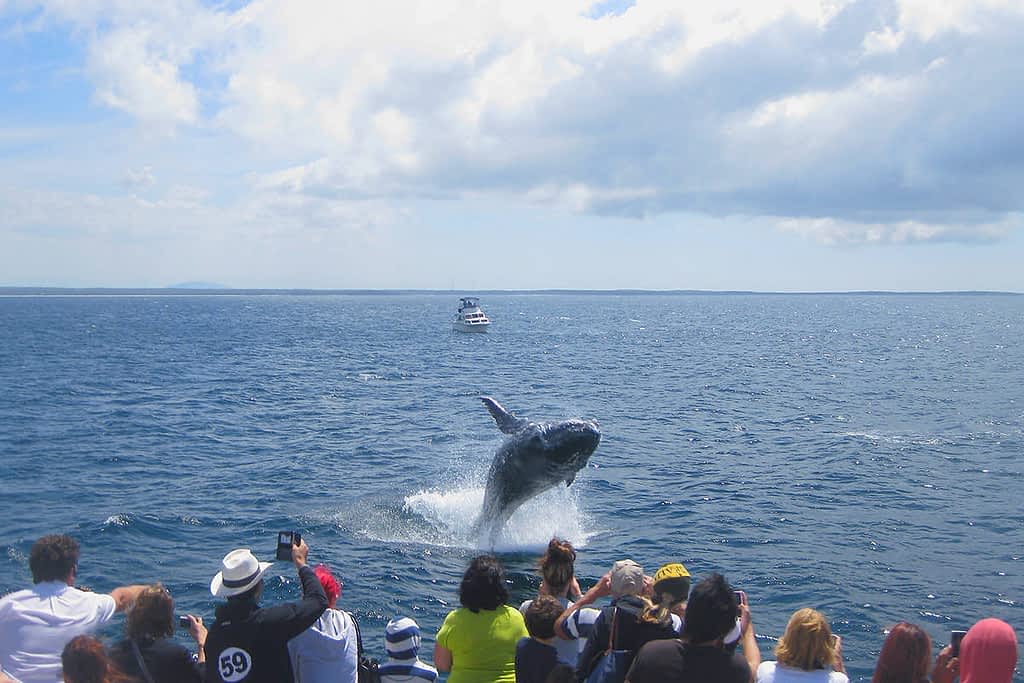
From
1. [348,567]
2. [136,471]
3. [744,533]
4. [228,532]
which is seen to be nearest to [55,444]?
[136,471]

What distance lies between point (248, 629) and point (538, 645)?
242 cm

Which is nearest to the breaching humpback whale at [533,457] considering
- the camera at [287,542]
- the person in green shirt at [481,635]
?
the person in green shirt at [481,635]

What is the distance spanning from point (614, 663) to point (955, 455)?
36727 millimetres

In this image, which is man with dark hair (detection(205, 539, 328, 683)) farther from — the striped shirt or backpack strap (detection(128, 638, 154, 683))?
the striped shirt

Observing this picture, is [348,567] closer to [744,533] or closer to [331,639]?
[744,533]

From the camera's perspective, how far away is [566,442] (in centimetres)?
1889

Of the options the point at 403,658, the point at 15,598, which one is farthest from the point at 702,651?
the point at 15,598

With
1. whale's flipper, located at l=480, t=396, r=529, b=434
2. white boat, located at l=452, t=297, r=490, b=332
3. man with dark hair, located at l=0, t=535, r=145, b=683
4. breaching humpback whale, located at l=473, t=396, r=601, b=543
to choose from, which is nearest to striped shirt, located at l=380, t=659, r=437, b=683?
man with dark hair, located at l=0, t=535, r=145, b=683

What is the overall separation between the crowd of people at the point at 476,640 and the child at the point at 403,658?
0.01 m

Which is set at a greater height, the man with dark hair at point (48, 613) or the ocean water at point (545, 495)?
the man with dark hair at point (48, 613)

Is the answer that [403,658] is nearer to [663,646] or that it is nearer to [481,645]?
[481,645]

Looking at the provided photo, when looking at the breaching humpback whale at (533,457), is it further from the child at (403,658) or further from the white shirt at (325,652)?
the white shirt at (325,652)

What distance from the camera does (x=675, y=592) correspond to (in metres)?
7.29

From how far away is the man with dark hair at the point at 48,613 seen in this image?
7.63 meters
